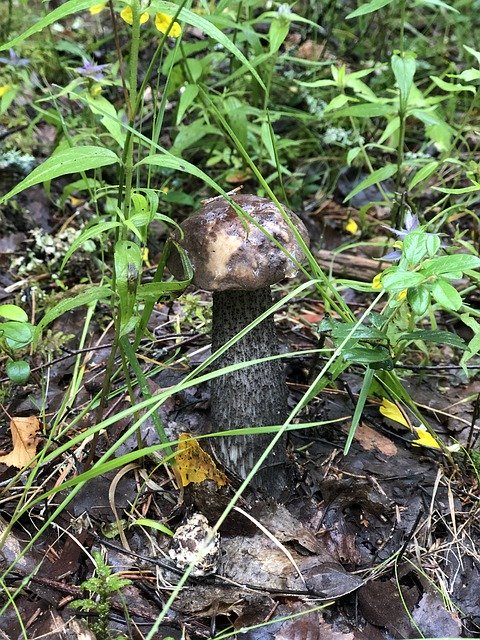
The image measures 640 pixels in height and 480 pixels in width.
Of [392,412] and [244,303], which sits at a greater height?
[244,303]

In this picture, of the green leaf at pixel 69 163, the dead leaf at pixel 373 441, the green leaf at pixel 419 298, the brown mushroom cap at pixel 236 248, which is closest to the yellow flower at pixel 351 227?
the dead leaf at pixel 373 441

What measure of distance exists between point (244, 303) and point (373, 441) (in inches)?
31.5

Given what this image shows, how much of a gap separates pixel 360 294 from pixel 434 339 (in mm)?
1239

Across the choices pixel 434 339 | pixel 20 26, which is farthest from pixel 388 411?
pixel 20 26

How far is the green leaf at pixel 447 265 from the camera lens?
5.12 ft

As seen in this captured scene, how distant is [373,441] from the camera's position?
2342 mm

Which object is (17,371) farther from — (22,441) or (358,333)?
(358,333)

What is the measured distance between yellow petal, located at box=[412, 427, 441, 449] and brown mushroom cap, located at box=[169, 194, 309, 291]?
89cm

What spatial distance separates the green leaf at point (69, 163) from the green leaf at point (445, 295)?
33.7 inches

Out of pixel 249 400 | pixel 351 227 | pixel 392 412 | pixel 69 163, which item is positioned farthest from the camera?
pixel 351 227

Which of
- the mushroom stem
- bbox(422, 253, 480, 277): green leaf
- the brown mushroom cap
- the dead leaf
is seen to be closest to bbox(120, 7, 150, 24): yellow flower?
the brown mushroom cap

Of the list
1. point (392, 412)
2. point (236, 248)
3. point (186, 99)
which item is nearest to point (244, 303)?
point (236, 248)

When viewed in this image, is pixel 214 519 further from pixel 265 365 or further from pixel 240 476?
pixel 265 365

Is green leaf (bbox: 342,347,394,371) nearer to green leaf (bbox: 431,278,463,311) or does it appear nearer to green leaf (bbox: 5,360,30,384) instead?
green leaf (bbox: 431,278,463,311)
